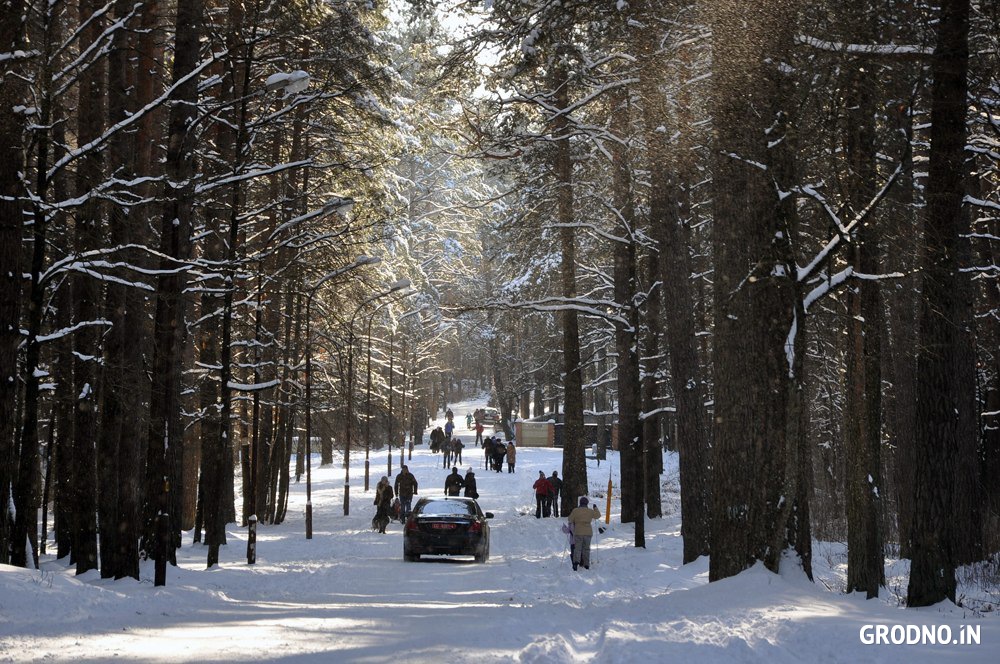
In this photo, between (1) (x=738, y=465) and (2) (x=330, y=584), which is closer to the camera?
(1) (x=738, y=465)

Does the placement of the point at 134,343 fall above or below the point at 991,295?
below

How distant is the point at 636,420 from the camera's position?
23719 mm

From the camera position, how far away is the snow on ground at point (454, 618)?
8742mm

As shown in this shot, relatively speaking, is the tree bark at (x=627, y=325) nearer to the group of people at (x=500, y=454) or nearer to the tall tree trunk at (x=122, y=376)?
the tall tree trunk at (x=122, y=376)

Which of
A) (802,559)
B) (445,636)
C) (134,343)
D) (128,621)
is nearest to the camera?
(445,636)

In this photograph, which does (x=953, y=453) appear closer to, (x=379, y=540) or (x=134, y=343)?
(x=134, y=343)

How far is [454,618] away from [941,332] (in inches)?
268

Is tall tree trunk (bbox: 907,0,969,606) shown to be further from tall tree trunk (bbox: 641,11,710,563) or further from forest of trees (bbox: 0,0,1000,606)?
tall tree trunk (bbox: 641,11,710,563)

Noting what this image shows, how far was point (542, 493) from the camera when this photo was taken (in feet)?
106

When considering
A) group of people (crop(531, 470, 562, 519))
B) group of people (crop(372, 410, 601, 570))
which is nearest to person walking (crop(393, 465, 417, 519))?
group of people (crop(372, 410, 601, 570))

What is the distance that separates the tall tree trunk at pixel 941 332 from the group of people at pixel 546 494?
2001cm

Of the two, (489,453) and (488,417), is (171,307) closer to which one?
(489,453)

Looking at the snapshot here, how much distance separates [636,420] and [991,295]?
8.18 m

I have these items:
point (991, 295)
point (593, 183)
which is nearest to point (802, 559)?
point (991, 295)
